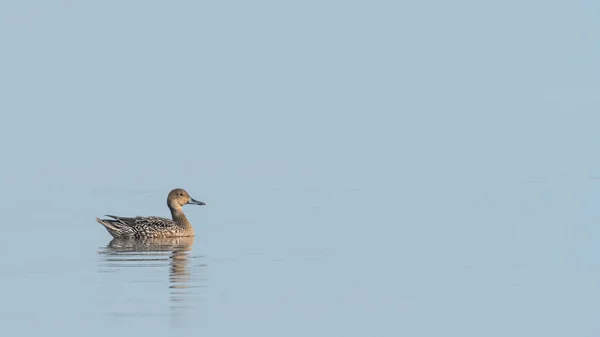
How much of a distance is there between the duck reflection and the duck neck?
1.64ft

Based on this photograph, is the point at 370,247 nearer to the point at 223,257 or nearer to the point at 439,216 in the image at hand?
the point at 223,257

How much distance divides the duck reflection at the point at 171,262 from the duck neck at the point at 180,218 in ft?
1.64

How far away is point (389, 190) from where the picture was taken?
30.5 m

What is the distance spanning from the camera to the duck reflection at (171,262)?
1753 cm

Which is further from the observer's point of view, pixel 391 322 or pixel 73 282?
pixel 73 282

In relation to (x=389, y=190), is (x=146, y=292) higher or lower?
lower

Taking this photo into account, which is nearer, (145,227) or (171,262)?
(171,262)

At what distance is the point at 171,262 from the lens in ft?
69.1

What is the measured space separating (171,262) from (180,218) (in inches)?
171

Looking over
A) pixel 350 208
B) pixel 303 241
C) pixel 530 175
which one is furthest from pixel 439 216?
pixel 530 175

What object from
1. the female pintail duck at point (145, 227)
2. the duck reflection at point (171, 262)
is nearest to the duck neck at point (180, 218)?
the female pintail duck at point (145, 227)

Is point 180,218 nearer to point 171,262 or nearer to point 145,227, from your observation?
point 145,227

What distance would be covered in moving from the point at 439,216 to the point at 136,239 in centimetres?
493

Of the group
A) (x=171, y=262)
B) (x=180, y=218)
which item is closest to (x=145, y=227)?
(x=180, y=218)
